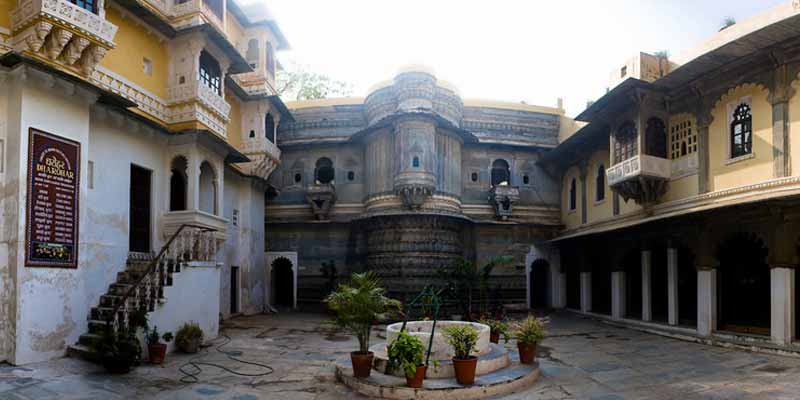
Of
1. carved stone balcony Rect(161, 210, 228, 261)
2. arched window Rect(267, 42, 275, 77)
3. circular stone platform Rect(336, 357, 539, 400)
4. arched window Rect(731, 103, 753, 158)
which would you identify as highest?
arched window Rect(267, 42, 275, 77)

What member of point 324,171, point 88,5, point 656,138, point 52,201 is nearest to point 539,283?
point 656,138

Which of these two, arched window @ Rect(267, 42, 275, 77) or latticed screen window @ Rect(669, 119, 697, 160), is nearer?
latticed screen window @ Rect(669, 119, 697, 160)

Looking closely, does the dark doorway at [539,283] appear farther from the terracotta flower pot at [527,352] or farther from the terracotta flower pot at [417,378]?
the terracotta flower pot at [417,378]

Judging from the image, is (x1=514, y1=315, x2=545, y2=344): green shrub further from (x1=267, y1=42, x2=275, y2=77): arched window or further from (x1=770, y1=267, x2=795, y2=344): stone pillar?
(x1=267, y1=42, x2=275, y2=77): arched window

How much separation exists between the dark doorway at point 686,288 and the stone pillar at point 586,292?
4.47 m

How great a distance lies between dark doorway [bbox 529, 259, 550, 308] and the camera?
24812 millimetres

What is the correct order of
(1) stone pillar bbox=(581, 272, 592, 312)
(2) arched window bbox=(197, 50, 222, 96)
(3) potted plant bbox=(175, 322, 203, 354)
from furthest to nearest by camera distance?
(1) stone pillar bbox=(581, 272, 592, 312) → (2) arched window bbox=(197, 50, 222, 96) → (3) potted plant bbox=(175, 322, 203, 354)

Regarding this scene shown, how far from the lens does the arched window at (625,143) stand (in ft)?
55.6

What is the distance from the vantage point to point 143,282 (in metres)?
12.2

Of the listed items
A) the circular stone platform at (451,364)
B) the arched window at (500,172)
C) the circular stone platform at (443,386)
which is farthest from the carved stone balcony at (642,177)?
the circular stone platform at (443,386)

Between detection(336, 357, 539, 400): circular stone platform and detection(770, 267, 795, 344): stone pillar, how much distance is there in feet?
21.6

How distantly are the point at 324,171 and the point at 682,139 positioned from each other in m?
14.9

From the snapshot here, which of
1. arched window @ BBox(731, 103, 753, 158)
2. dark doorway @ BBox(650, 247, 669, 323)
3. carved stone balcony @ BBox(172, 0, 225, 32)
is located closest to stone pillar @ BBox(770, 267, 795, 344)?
arched window @ BBox(731, 103, 753, 158)

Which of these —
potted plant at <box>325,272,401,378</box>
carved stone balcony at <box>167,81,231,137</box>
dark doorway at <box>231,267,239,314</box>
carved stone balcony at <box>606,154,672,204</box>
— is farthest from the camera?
dark doorway at <box>231,267,239,314</box>
